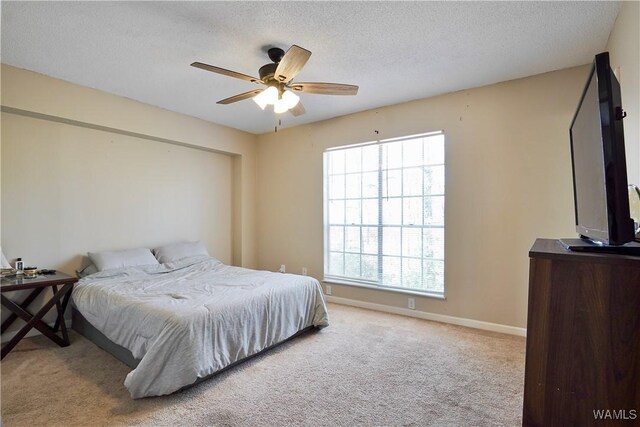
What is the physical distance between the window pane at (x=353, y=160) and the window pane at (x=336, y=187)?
183 millimetres

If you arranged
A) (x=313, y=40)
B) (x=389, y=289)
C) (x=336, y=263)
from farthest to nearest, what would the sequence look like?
(x=336, y=263) → (x=389, y=289) → (x=313, y=40)

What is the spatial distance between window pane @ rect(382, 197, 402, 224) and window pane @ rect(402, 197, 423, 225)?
5 cm

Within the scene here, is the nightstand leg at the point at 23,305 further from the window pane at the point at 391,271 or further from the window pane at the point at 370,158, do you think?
the window pane at the point at 370,158

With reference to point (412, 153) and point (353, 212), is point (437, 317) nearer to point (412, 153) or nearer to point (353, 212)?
point (353, 212)

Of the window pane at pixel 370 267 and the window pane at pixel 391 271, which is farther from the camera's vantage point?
the window pane at pixel 370 267

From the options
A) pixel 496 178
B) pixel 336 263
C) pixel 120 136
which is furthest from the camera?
pixel 336 263

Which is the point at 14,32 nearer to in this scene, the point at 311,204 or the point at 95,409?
the point at 95,409

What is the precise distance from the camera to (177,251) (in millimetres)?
4012

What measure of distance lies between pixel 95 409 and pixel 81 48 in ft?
8.85

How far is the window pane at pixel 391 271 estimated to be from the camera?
3.94 meters

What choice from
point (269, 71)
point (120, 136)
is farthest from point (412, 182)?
point (120, 136)

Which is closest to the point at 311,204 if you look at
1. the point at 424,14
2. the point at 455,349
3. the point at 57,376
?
the point at 455,349

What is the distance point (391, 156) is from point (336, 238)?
4.55ft

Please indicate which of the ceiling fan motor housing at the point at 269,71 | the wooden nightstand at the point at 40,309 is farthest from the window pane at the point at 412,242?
the wooden nightstand at the point at 40,309
